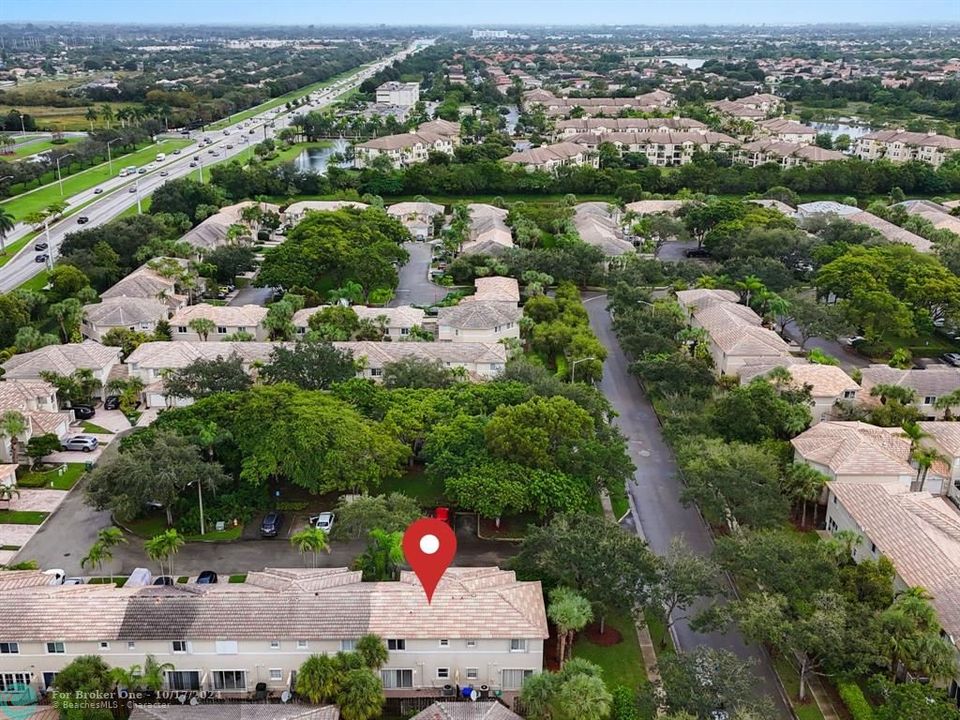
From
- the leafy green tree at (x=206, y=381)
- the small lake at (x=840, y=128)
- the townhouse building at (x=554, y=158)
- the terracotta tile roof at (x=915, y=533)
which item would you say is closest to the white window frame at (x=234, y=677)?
the leafy green tree at (x=206, y=381)

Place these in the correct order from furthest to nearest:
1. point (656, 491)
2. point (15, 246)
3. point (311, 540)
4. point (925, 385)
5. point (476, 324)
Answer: point (15, 246)
point (476, 324)
point (925, 385)
point (656, 491)
point (311, 540)

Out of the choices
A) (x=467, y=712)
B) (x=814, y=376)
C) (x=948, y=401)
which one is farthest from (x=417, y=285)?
(x=467, y=712)

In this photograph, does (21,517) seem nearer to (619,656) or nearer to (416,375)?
(416,375)

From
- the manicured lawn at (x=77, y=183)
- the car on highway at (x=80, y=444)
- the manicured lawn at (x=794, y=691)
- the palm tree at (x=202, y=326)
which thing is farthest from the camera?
the manicured lawn at (x=77, y=183)

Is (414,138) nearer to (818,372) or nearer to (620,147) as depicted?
(620,147)

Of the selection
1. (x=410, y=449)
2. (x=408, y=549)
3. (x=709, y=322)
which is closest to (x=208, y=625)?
(x=408, y=549)

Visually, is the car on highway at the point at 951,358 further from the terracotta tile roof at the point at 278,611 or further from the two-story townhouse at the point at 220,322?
the two-story townhouse at the point at 220,322

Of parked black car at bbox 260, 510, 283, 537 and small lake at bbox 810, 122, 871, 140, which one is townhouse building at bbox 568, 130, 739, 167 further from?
parked black car at bbox 260, 510, 283, 537
